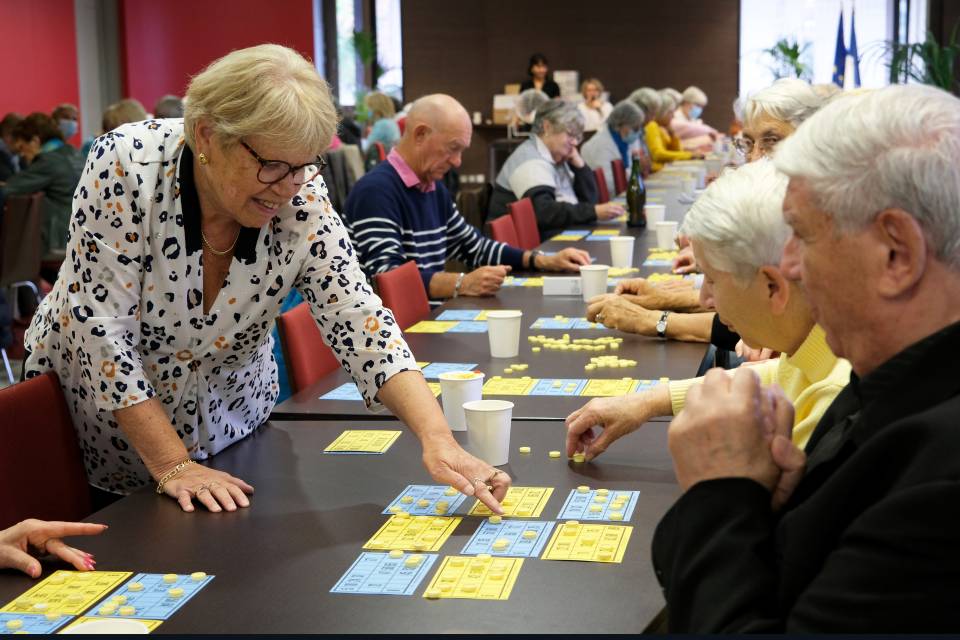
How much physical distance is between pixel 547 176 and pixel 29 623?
5.51 metres

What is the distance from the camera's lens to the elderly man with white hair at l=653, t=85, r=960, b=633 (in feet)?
3.24

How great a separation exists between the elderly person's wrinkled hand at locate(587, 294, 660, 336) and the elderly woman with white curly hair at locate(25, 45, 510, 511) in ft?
3.73

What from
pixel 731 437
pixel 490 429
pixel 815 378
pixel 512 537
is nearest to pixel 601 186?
pixel 490 429

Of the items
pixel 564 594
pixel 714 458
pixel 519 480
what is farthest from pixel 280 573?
pixel 714 458

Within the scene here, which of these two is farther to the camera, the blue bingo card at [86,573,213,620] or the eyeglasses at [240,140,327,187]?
the eyeglasses at [240,140,327,187]

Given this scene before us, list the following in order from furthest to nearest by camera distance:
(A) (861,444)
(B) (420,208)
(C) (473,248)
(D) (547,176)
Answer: (D) (547,176) < (C) (473,248) < (B) (420,208) < (A) (861,444)

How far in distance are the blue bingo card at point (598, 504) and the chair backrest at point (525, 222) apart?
407 cm

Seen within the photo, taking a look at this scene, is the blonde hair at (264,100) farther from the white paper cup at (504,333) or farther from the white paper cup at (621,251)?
the white paper cup at (621,251)

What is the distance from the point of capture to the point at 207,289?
7.22 feet

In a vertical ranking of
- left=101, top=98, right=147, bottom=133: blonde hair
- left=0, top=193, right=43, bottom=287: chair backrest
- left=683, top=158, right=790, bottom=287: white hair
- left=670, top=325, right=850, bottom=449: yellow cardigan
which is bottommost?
left=0, top=193, right=43, bottom=287: chair backrest

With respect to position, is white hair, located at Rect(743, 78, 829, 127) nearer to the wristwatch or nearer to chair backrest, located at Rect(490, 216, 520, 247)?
the wristwatch

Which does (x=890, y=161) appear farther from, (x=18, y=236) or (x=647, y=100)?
(x=647, y=100)

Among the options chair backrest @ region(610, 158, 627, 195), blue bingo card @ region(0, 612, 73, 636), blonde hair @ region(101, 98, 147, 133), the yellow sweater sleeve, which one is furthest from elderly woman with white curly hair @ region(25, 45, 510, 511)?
the yellow sweater sleeve

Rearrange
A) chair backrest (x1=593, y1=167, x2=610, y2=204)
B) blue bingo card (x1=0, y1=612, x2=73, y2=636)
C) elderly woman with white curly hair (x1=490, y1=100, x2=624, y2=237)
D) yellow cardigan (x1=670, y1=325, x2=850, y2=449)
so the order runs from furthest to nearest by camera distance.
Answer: chair backrest (x1=593, y1=167, x2=610, y2=204) < elderly woman with white curly hair (x1=490, y1=100, x2=624, y2=237) < yellow cardigan (x1=670, y1=325, x2=850, y2=449) < blue bingo card (x1=0, y1=612, x2=73, y2=636)
